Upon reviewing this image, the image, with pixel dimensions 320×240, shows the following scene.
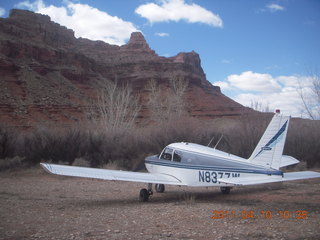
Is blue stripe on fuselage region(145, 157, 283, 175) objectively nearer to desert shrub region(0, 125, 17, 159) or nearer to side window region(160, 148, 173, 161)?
side window region(160, 148, 173, 161)

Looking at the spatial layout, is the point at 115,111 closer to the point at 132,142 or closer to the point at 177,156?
the point at 132,142

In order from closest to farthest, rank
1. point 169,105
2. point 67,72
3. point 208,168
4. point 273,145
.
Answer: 1. point 273,145
2. point 208,168
3. point 169,105
4. point 67,72

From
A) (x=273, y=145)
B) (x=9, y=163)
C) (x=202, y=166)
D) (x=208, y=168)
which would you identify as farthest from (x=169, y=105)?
(x=273, y=145)

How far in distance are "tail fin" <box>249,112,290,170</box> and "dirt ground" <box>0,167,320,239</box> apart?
1126mm

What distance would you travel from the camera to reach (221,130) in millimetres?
23344

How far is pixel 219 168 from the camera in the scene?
903cm

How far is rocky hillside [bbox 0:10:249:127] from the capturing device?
5241 centimetres

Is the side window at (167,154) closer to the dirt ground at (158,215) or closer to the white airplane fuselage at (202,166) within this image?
the white airplane fuselage at (202,166)

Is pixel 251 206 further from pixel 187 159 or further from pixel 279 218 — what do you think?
pixel 187 159

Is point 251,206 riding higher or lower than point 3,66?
lower

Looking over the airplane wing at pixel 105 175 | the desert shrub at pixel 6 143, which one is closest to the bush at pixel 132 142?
the desert shrub at pixel 6 143

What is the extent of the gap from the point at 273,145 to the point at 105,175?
194 inches

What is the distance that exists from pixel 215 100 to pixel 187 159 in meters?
80.4

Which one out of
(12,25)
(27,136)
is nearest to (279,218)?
(27,136)
